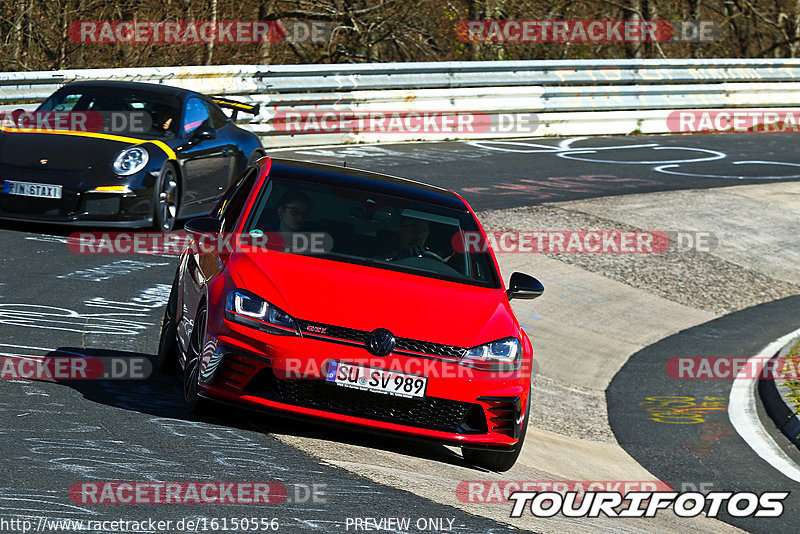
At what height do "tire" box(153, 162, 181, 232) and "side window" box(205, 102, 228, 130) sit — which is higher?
"side window" box(205, 102, 228, 130)

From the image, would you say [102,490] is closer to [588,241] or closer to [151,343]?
[151,343]

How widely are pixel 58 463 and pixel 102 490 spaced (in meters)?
0.46

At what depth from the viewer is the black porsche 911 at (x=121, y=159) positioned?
434 inches

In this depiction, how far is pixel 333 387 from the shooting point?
6039 mm

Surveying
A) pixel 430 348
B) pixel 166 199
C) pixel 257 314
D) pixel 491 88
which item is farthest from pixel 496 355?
pixel 491 88

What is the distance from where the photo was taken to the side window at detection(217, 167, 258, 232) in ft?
→ 24.2

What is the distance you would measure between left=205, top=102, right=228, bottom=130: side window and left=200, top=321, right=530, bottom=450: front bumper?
743 centimetres
